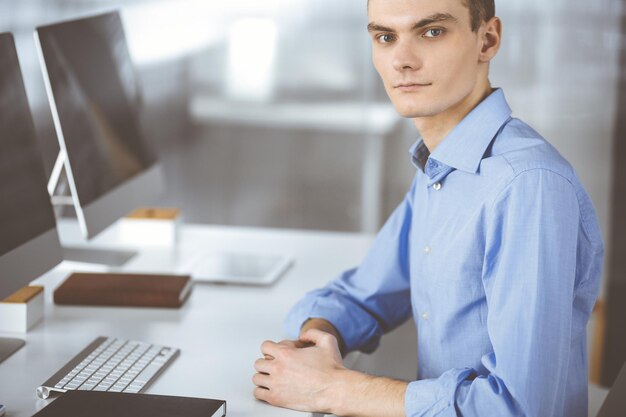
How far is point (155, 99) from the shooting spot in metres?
4.13

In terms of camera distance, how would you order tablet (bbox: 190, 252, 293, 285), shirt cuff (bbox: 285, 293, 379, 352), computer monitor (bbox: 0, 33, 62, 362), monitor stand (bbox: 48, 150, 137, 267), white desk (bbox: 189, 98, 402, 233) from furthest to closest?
white desk (bbox: 189, 98, 402, 233), monitor stand (bbox: 48, 150, 137, 267), tablet (bbox: 190, 252, 293, 285), shirt cuff (bbox: 285, 293, 379, 352), computer monitor (bbox: 0, 33, 62, 362)

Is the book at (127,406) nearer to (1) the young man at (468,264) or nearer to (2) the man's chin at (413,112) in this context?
(1) the young man at (468,264)

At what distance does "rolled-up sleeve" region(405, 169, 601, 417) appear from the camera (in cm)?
126

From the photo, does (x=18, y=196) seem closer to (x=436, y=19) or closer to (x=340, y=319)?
(x=340, y=319)

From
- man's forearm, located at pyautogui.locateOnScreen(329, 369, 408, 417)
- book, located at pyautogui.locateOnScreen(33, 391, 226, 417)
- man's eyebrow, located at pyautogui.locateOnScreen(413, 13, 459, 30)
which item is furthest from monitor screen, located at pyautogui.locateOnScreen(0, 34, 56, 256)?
man's eyebrow, located at pyautogui.locateOnScreen(413, 13, 459, 30)

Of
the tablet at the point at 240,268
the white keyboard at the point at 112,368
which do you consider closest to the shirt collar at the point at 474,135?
the white keyboard at the point at 112,368

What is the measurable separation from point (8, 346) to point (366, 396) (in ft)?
2.21

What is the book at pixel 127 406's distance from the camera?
1.27m

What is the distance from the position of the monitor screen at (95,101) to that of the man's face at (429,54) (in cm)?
76

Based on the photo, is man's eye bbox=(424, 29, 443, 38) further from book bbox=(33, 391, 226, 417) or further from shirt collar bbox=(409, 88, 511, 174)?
book bbox=(33, 391, 226, 417)

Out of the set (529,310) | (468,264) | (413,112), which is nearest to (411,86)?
(413,112)

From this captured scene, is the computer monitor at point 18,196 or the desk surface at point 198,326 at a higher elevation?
the computer monitor at point 18,196

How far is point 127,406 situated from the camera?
4.25 ft

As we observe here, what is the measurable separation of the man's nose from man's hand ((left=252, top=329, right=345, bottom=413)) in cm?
47
